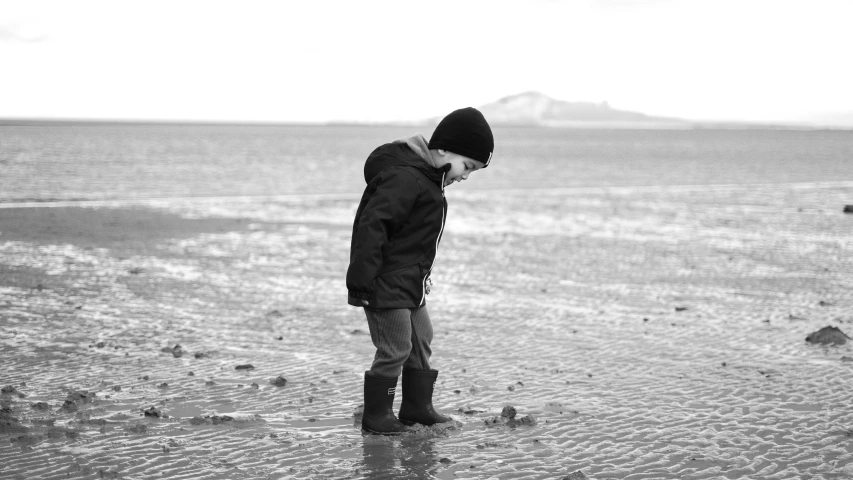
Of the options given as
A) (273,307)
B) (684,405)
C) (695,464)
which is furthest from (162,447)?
(273,307)

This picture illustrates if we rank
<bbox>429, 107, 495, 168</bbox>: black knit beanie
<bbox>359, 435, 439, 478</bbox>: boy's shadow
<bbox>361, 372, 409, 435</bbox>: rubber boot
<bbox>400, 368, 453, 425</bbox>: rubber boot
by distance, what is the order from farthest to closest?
<bbox>400, 368, 453, 425</bbox>: rubber boot, <bbox>361, 372, 409, 435</bbox>: rubber boot, <bbox>429, 107, 495, 168</bbox>: black knit beanie, <bbox>359, 435, 439, 478</bbox>: boy's shadow

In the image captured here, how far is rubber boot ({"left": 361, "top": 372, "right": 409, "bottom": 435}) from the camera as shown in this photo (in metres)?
3.86

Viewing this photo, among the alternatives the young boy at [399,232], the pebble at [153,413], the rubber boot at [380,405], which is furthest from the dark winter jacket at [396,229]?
the pebble at [153,413]

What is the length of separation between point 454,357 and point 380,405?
148cm

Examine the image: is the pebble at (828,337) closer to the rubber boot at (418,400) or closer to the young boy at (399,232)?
the rubber boot at (418,400)

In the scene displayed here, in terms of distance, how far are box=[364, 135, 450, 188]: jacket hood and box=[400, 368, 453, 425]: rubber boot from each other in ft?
3.08

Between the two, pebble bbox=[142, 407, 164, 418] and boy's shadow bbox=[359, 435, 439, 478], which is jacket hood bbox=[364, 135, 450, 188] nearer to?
boy's shadow bbox=[359, 435, 439, 478]

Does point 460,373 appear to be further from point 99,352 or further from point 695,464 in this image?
point 99,352

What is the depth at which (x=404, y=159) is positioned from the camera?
→ 3812mm

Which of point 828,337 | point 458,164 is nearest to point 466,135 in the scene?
point 458,164

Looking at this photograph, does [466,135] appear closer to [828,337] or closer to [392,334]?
[392,334]

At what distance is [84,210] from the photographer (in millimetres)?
14328

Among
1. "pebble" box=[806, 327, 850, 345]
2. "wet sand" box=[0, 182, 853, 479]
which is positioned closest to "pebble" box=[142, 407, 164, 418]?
"wet sand" box=[0, 182, 853, 479]

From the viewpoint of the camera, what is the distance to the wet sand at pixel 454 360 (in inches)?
142
